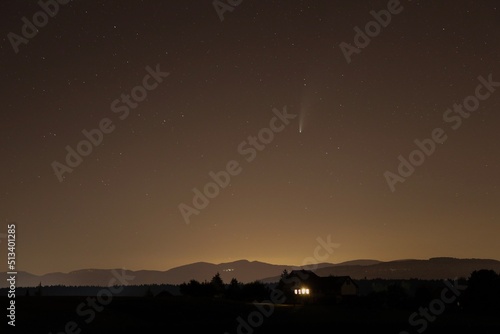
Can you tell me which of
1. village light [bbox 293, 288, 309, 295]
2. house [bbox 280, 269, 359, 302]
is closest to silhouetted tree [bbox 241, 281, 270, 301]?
house [bbox 280, 269, 359, 302]

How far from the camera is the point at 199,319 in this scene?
6062cm

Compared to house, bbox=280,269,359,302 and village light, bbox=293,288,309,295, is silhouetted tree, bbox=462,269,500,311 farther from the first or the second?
village light, bbox=293,288,309,295

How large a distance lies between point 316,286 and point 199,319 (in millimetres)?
62077

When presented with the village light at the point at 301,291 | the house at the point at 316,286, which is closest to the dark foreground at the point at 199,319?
the house at the point at 316,286

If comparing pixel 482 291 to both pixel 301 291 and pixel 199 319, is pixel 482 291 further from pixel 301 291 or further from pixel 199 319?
pixel 199 319

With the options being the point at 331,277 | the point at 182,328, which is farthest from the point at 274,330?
the point at 331,277

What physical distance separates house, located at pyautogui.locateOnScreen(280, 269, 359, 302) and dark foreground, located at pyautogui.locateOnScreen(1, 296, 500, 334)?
41.0 meters

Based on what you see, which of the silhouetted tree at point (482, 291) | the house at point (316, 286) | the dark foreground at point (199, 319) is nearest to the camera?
the dark foreground at point (199, 319)

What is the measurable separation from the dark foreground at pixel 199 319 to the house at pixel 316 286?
4104 cm

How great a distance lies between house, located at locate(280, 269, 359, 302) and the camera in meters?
116

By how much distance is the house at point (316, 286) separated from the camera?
11644 centimetres

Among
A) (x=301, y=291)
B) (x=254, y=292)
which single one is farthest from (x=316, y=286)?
(x=254, y=292)

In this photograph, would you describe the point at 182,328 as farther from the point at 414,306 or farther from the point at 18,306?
the point at 414,306

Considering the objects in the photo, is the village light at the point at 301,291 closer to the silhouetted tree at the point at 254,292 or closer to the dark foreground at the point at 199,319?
the silhouetted tree at the point at 254,292
